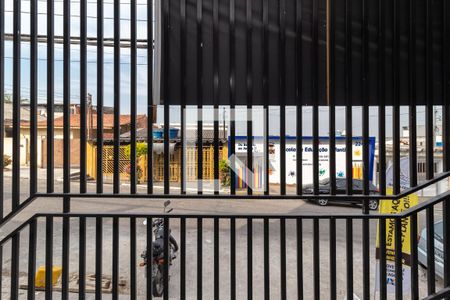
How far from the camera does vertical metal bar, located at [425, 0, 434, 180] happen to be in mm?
2014

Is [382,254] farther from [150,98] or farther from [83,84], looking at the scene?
[83,84]

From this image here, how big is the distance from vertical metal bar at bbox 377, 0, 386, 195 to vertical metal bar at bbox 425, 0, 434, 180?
0.30 m

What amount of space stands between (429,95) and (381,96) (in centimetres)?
34

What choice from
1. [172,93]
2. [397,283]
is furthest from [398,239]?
[172,93]

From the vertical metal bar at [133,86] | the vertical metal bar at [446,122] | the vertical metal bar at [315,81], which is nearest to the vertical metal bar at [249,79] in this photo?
the vertical metal bar at [315,81]

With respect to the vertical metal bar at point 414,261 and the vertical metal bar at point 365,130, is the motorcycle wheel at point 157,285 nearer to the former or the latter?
the vertical metal bar at point 365,130

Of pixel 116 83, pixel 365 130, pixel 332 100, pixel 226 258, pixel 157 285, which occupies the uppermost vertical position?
pixel 116 83

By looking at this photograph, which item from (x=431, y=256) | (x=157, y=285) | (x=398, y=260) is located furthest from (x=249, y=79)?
(x=157, y=285)

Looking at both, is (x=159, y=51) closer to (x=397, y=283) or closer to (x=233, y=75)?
(x=233, y=75)

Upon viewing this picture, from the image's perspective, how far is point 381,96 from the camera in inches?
78.8

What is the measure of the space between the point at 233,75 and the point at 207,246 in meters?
4.62

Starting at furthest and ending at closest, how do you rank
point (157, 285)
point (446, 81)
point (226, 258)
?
point (226, 258) < point (157, 285) < point (446, 81)

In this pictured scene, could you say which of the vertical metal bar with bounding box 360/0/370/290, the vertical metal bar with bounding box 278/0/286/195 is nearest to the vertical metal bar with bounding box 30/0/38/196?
the vertical metal bar with bounding box 278/0/286/195

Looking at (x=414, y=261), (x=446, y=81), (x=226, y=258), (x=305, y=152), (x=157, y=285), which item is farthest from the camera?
(x=226, y=258)
